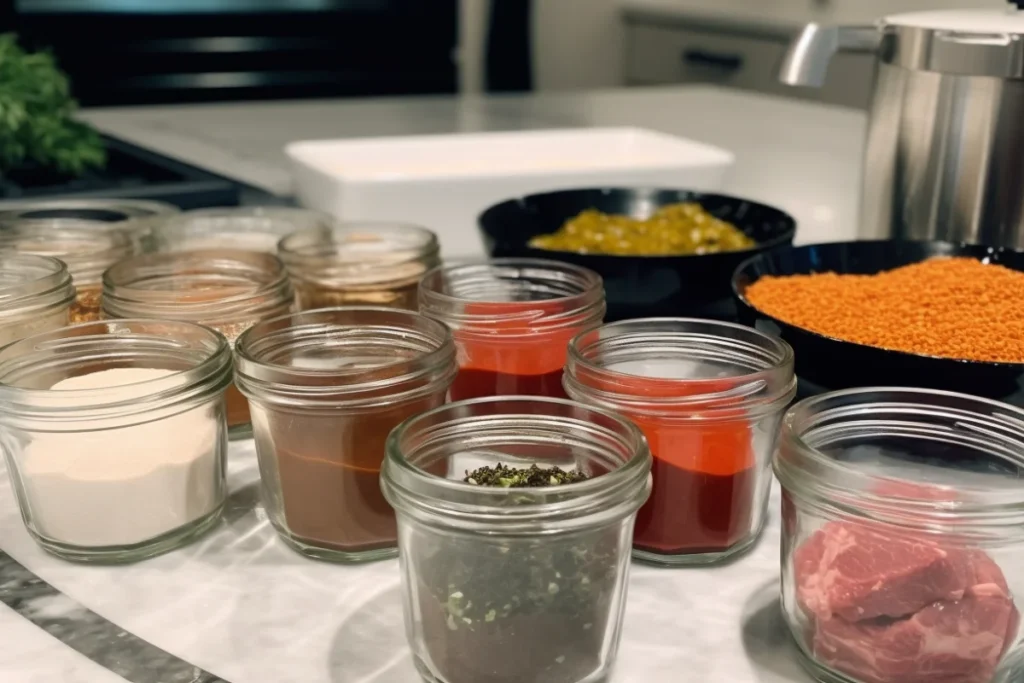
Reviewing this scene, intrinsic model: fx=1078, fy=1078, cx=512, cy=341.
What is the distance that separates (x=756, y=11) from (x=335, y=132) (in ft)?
7.14

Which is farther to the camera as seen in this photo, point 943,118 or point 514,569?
point 943,118

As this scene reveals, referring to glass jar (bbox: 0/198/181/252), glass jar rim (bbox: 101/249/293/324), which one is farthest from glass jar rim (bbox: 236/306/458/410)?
glass jar (bbox: 0/198/181/252)

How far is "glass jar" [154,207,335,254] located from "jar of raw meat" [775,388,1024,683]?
1.98ft

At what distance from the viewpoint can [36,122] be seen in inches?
55.9

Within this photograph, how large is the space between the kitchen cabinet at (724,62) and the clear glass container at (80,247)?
2416mm

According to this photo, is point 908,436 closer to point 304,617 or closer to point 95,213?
point 304,617

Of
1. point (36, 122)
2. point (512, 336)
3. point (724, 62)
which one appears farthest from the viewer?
point (724, 62)

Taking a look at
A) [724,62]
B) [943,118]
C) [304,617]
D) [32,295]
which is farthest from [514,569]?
[724,62]

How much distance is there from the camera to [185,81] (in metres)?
3.70

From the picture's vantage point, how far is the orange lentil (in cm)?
74

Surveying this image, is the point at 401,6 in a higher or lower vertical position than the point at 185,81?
higher

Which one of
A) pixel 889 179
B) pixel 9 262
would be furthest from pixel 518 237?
pixel 9 262

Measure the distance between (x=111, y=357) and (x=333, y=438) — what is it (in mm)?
204

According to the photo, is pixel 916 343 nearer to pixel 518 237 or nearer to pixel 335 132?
pixel 518 237
